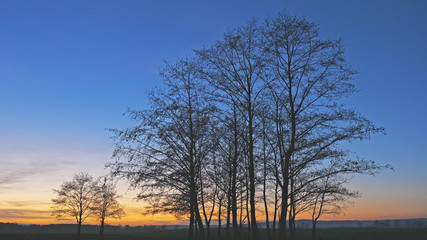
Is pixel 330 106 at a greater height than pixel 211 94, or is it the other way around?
pixel 211 94

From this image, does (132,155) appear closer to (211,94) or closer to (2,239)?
(211,94)

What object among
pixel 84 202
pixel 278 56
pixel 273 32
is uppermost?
pixel 273 32

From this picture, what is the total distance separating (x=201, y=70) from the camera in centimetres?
1925

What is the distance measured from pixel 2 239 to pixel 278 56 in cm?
6441

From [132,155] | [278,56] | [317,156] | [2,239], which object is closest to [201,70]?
[278,56]

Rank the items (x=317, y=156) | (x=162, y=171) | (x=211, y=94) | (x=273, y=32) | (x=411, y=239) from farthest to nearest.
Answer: (x=411, y=239) → (x=162, y=171) → (x=211, y=94) → (x=273, y=32) → (x=317, y=156)

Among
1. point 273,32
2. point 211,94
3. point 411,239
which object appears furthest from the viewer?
point 411,239

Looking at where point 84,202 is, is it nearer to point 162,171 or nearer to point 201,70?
point 162,171

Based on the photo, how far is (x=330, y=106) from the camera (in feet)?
52.1

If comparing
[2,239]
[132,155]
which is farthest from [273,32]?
[2,239]

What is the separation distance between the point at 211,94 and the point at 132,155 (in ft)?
19.5

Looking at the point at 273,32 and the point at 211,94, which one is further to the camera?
the point at 211,94

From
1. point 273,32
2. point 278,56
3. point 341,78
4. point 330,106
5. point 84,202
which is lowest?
point 84,202

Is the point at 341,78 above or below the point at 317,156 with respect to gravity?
above
